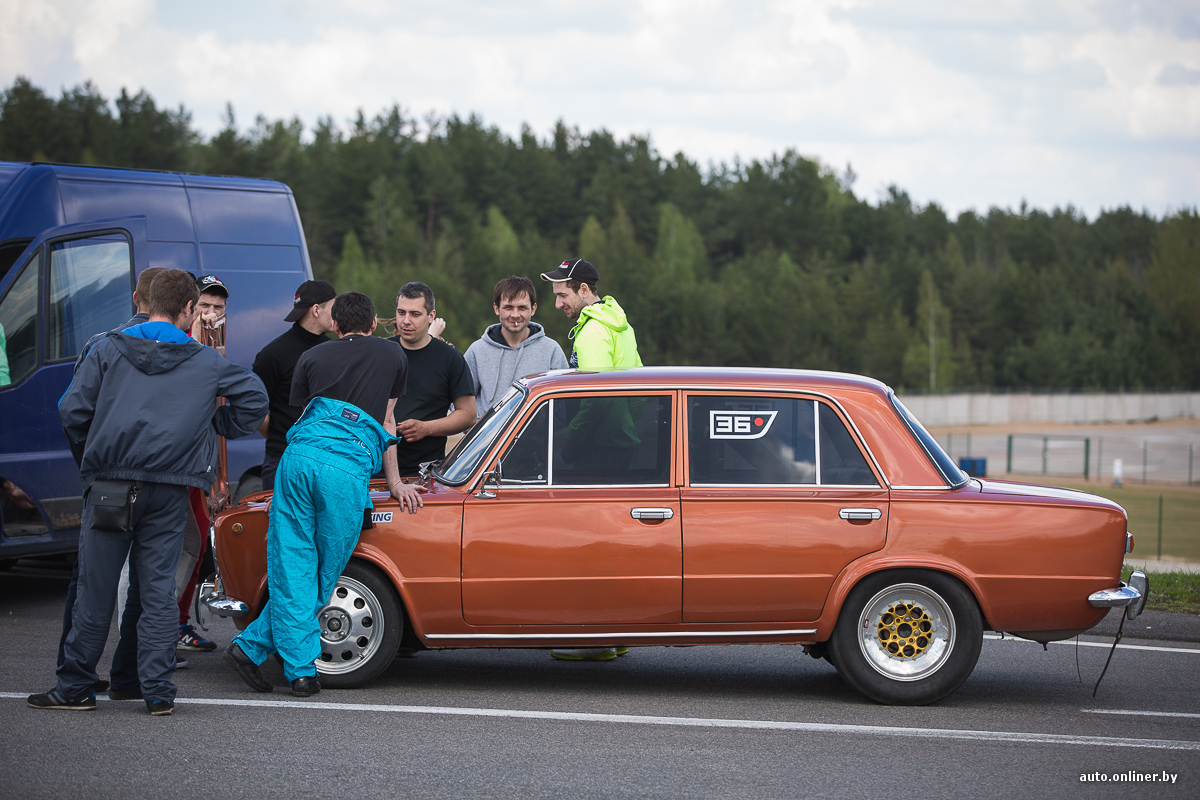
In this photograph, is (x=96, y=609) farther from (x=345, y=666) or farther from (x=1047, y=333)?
(x=1047, y=333)

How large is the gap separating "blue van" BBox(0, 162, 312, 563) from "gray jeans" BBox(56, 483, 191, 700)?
10.2 ft

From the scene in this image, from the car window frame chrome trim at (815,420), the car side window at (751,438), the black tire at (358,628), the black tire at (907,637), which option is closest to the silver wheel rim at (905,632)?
the black tire at (907,637)

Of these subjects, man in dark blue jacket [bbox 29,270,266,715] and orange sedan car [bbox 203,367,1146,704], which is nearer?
man in dark blue jacket [bbox 29,270,266,715]

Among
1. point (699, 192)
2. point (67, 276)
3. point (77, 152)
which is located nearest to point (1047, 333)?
point (699, 192)


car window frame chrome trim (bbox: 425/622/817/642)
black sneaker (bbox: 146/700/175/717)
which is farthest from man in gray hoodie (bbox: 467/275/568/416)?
black sneaker (bbox: 146/700/175/717)

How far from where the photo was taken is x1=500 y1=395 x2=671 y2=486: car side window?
6055mm

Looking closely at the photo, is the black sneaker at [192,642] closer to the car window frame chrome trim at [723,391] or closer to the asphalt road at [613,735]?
the asphalt road at [613,735]

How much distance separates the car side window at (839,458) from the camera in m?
6.07

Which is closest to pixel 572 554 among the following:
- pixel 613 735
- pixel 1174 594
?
pixel 613 735

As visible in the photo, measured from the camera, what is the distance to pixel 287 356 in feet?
22.7

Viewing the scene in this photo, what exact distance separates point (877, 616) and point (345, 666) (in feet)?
8.94

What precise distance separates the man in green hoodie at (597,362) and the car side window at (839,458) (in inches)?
38.1

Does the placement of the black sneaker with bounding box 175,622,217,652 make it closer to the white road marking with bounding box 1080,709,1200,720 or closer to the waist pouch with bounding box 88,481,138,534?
the waist pouch with bounding box 88,481,138,534

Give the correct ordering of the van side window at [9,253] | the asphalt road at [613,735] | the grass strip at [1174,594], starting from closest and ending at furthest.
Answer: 1. the asphalt road at [613,735]
2. the van side window at [9,253]
3. the grass strip at [1174,594]
